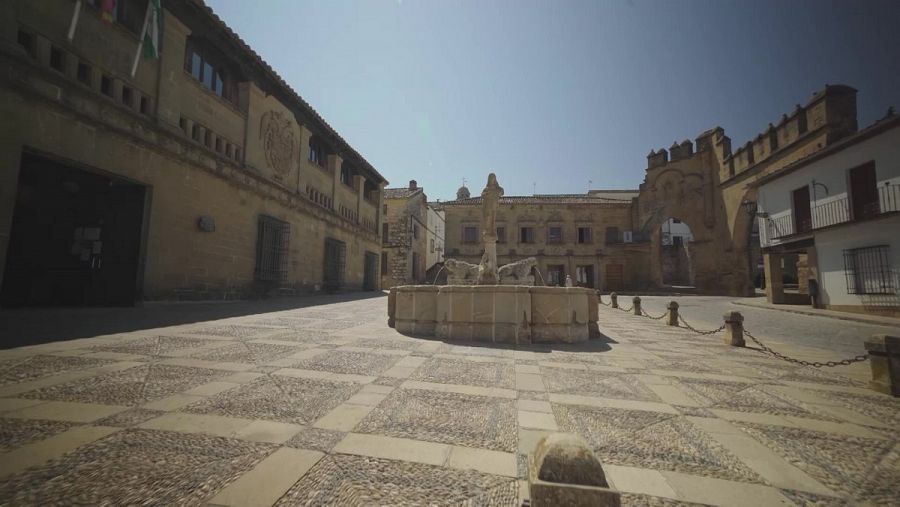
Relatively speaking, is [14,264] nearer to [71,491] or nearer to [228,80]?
[228,80]

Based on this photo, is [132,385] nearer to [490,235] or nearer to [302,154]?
[490,235]

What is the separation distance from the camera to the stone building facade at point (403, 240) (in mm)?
27734

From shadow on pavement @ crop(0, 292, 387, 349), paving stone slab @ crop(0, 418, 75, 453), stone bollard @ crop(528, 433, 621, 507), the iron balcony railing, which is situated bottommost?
paving stone slab @ crop(0, 418, 75, 453)

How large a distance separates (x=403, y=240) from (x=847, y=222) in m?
24.4

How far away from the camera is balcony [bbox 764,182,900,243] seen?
38.0 ft

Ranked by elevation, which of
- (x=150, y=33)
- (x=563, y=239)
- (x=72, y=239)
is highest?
(x=150, y=33)

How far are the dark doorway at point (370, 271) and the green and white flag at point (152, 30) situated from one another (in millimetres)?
14860

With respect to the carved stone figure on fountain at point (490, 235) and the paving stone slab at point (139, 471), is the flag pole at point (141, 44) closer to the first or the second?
the carved stone figure on fountain at point (490, 235)

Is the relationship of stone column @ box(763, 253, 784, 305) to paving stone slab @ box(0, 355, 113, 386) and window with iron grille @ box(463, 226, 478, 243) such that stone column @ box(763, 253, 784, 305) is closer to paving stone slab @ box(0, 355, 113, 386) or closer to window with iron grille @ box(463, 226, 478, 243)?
window with iron grille @ box(463, 226, 478, 243)

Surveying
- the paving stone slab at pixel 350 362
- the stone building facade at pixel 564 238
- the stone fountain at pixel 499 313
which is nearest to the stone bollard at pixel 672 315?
the stone fountain at pixel 499 313

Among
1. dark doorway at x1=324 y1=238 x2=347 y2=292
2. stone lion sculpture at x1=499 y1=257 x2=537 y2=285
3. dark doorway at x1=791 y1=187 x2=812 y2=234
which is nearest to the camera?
stone lion sculpture at x1=499 y1=257 x2=537 y2=285

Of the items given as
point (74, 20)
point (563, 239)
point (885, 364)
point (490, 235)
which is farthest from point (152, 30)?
point (563, 239)

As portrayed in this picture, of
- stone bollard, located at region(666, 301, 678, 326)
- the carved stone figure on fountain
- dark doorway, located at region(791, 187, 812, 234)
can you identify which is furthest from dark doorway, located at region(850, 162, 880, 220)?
the carved stone figure on fountain

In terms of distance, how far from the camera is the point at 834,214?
1359cm
